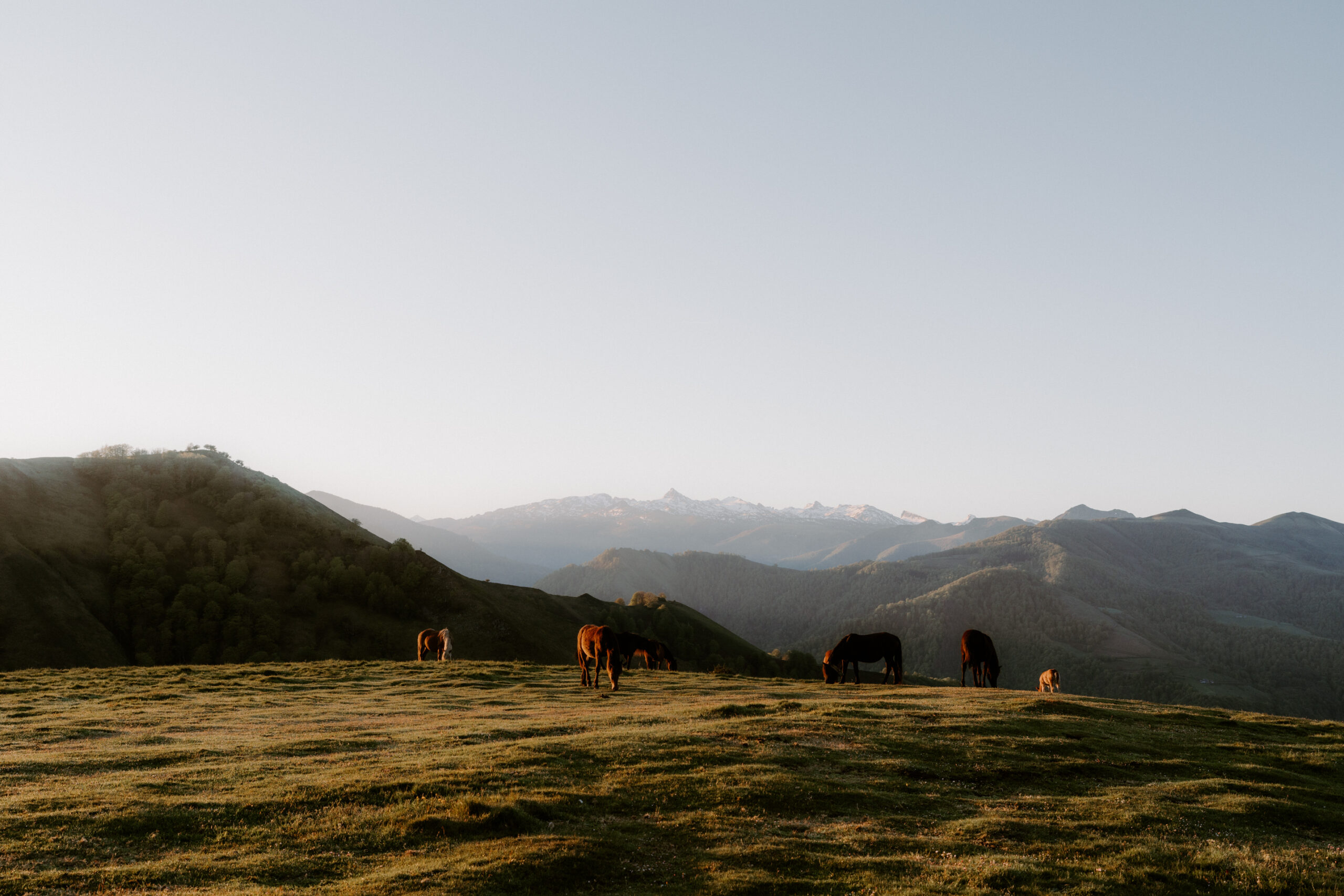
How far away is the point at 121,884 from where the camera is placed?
11.7m

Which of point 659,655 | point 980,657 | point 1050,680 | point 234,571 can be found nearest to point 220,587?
point 234,571

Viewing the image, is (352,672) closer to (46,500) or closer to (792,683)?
(792,683)

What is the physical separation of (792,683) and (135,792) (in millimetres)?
31065

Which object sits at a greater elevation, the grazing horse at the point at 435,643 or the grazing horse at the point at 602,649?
the grazing horse at the point at 602,649

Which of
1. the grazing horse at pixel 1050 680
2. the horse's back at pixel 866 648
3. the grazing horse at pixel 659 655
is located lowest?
the grazing horse at pixel 1050 680

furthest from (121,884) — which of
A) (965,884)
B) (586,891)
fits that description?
(965,884)

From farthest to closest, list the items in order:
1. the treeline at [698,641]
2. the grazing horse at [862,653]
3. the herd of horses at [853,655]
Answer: the treeline at [698,641], the grazing horse at [862,653], the herd of horses at [853,655]

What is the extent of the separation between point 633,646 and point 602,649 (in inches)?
505

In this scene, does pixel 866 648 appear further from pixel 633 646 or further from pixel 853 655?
pixel 633 646

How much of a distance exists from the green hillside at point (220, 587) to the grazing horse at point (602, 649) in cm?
7560

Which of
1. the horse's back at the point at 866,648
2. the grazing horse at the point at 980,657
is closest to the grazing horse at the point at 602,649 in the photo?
the horse's back at the point at 866,648

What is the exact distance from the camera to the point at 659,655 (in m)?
51.8

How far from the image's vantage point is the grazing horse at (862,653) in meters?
40.3

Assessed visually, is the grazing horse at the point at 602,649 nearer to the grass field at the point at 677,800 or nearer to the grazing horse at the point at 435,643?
the grass field at the point at 677,800
